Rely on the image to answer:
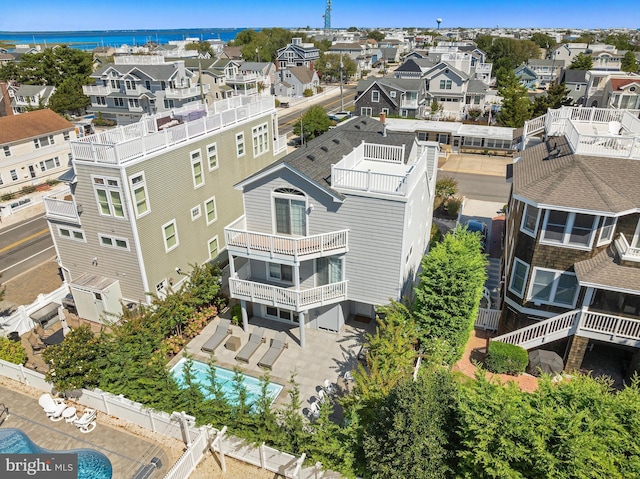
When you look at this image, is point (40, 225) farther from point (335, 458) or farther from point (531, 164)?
point (531, 164)

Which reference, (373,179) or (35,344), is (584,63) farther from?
(35,344)

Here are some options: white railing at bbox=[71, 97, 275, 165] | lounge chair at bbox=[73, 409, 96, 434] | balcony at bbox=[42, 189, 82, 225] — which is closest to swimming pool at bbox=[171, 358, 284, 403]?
lounge chair at bbox=[73, 409, 96, 434]

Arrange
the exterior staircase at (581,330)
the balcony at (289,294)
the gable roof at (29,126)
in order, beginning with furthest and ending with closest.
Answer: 1. the gable roof at (29,126)
2. the balcony at (289,294)
3. the exterior staircase at (581,330)

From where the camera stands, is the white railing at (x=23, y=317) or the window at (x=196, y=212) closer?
the white railing at (x=23, y=317)

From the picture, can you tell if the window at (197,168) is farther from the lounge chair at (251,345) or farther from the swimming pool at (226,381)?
the swimming pool at (226,381)

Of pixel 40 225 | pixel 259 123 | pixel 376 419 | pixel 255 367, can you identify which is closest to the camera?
pixel 376 419

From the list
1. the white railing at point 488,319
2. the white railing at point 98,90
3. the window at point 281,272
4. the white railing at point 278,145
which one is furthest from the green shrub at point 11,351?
the white railing at point 98,90

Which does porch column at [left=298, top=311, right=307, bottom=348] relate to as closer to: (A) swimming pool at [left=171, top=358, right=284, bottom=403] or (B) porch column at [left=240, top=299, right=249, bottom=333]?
(A) swimming pool at [left=171, top=358, right=284, bottom=403]

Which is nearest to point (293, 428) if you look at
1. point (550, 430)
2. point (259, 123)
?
point (550, 430)
